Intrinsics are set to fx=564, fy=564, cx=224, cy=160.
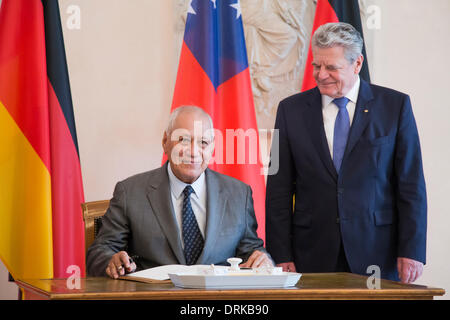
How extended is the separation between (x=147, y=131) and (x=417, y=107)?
2052mm

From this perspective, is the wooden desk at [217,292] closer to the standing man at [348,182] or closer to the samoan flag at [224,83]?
the standing man at [348,182]

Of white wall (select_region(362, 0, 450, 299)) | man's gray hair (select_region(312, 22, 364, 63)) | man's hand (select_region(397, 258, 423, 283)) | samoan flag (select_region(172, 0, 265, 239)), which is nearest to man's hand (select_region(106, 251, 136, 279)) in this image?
man's hand (select_region(397, 258, 423, 283))

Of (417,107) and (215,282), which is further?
(417,107)

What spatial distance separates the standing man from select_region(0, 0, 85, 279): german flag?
1.43 metres

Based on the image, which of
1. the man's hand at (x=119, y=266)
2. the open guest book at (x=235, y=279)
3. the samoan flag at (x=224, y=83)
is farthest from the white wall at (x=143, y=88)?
the open guest book at (x=235, y=279)

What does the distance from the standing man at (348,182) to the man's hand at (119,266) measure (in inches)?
35.0

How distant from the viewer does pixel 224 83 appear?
13.2 ft

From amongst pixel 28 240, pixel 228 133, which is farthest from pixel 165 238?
pixel 228 133

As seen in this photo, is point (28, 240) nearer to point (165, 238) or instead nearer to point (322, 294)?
point (165, 238)

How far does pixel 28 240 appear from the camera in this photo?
3.40 m

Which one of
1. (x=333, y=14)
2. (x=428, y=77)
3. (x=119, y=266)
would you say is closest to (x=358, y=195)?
(x=119, y=266)

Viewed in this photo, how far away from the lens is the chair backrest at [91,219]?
258 cm

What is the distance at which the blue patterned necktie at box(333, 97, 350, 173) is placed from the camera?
8.70 ft

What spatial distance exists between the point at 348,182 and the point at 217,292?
1200 mm
